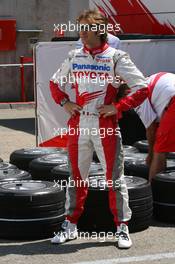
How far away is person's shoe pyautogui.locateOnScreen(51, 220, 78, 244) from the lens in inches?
218

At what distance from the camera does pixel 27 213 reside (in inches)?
221

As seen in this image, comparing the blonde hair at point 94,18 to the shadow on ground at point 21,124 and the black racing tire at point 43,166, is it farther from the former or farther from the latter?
the shadow on ground at point 21,124

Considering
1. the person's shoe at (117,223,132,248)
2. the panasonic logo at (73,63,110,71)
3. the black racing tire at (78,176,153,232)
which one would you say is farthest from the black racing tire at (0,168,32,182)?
the panasonic logo at (73,63,110,71)

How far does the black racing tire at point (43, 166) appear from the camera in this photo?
693 centimetres

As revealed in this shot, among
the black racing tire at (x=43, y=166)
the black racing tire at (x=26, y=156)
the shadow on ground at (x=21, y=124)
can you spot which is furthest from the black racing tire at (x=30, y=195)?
the shadow on ground at (x=21, y=124)

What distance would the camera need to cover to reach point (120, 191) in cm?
544

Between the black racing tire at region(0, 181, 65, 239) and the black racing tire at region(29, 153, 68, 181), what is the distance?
3.46 ft

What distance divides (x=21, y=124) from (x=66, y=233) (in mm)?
9411

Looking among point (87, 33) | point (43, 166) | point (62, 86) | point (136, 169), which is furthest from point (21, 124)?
point (87, 33)

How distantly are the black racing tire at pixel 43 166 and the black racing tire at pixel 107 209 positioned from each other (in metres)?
1.03

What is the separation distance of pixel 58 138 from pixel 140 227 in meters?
3.99

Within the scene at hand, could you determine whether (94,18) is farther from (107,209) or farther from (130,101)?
(107,209)

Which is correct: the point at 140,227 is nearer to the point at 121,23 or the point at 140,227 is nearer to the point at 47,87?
the point at 47,87

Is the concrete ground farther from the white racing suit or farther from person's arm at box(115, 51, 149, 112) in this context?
person's arm at box(115, 51, 149, 112)
